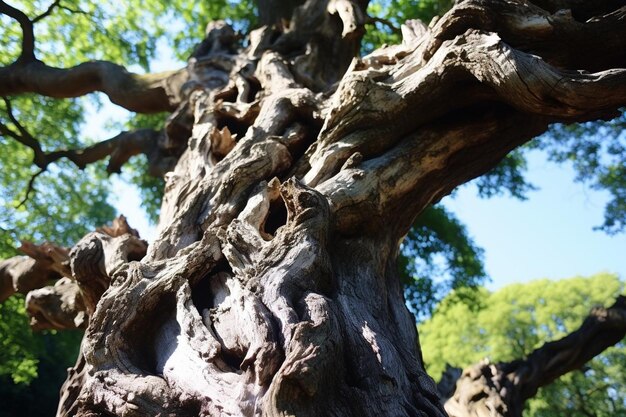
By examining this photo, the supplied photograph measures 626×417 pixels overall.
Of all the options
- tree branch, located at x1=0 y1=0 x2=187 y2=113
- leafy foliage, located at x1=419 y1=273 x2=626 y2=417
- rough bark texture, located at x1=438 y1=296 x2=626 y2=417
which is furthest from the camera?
leafy foliage, located at x1=419 y1=273 x2=626 y2=417

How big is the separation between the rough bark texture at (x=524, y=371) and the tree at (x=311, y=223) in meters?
2.37

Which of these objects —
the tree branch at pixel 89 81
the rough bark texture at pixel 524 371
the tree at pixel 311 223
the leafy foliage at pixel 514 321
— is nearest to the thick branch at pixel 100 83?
the tree branch at pixel 89 81

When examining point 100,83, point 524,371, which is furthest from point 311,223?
point 100,83

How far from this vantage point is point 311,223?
8.34 ft

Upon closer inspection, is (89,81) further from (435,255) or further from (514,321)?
(514,321)

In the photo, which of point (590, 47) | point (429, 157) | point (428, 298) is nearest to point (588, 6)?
point (590, 47)

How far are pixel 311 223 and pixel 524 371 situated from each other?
4061 mm

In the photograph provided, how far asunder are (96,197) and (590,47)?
1279 centimetres

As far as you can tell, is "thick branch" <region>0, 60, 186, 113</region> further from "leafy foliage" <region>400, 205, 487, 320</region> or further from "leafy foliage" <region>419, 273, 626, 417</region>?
"leafy foliage" <region>419, 273, 626, 417</region>

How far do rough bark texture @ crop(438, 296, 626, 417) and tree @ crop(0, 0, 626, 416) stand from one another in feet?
7.79

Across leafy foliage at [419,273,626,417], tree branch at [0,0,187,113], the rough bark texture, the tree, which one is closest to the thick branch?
tree branch at [0,0,187,113]

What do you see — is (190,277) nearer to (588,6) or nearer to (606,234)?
(588,6)

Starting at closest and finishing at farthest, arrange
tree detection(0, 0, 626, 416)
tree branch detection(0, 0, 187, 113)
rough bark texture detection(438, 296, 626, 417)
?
tree detection(0, 0, 626, 416) → rough bark texture detection(438, 296, 626, 417) → tree branch detection(0, 0, 187, 113)

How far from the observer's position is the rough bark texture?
5004mm
